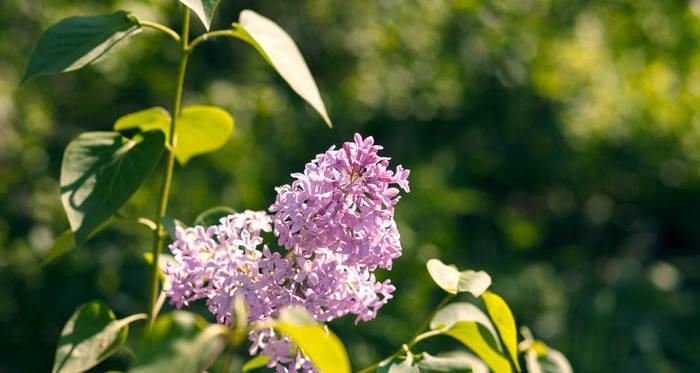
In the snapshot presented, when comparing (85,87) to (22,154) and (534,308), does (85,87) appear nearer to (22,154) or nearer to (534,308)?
(22,154)

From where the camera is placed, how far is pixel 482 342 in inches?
32.9

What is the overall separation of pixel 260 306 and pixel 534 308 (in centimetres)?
203

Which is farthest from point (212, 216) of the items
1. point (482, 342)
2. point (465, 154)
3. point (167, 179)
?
point (465, 154)

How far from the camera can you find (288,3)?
3.59 metres

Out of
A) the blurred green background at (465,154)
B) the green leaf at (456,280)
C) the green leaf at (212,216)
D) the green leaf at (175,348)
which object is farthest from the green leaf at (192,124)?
the blurred green background at (465,154)

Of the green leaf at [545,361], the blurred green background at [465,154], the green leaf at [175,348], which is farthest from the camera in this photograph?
the blurred green background at [465,154]

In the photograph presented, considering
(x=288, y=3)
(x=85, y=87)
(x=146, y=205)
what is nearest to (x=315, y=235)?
(x=146, y=205)

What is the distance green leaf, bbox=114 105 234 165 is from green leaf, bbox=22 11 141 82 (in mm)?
139

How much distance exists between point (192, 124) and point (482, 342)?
1.28ft

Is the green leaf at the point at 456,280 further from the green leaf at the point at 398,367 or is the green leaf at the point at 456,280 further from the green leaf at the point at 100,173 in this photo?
the green leaf at the point at 100,173

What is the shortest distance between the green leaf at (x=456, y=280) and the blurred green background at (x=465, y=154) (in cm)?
159

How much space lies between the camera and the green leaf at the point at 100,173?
0.78m

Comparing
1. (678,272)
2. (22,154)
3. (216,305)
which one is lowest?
(678,272)

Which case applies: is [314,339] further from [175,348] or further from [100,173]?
[100,173]
